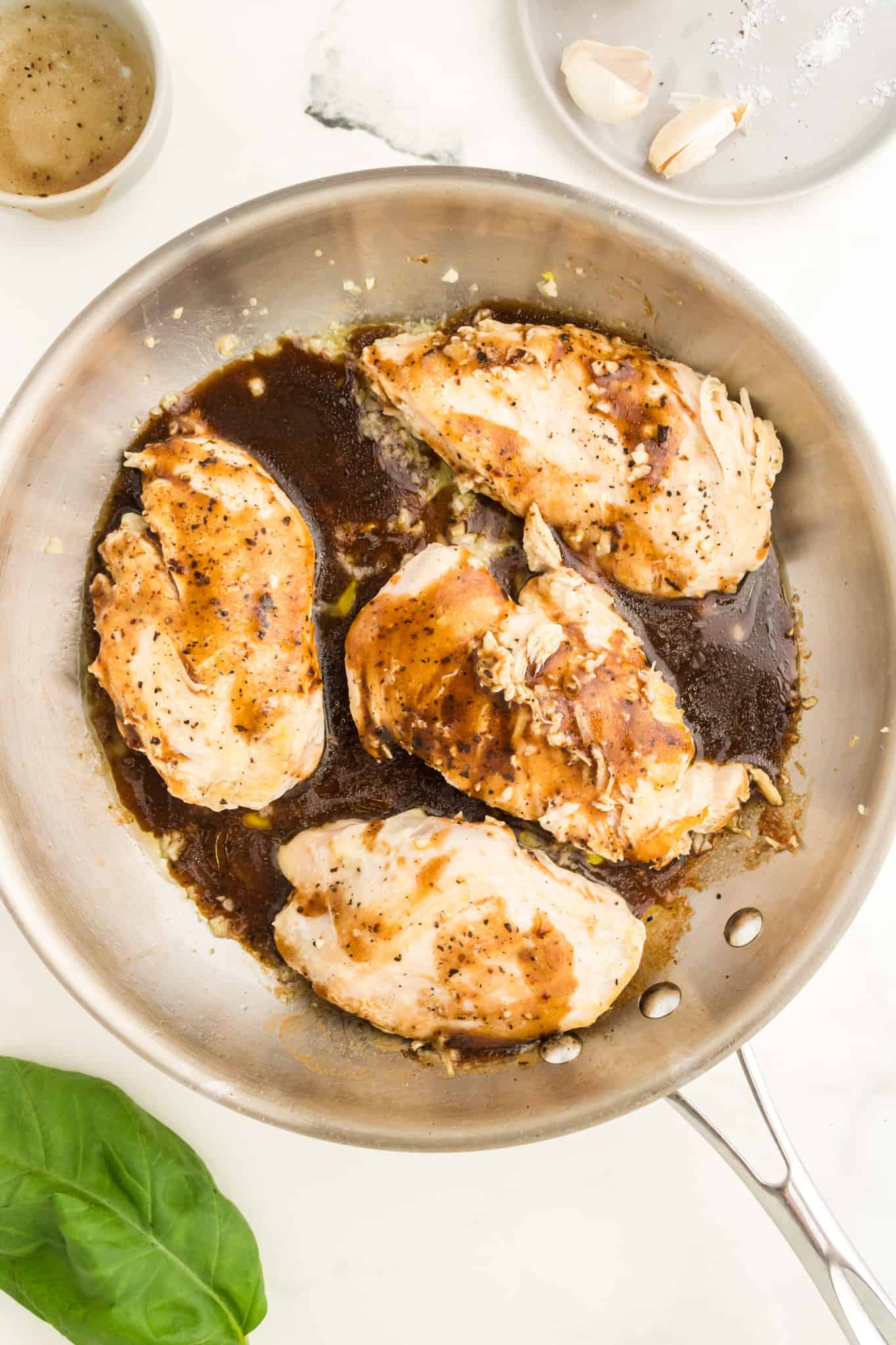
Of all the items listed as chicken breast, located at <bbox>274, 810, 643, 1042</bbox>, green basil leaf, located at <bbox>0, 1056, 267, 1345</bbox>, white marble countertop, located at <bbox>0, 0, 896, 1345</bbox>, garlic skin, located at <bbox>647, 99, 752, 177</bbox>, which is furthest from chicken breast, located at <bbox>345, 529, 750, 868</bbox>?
green basil leaf, located at <bbox>0, 1056, 267, 1345</bbox>

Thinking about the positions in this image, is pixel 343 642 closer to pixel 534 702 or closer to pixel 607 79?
pixel 534 702

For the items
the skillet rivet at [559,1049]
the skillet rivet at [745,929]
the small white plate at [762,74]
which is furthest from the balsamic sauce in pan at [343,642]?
the small white plate at [762,74]

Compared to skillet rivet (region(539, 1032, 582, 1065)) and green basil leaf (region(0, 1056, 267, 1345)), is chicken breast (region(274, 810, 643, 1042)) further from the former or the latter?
green basil leaf (region(0, 1056, 267, 1345))

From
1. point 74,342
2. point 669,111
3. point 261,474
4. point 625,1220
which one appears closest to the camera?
point 74,342

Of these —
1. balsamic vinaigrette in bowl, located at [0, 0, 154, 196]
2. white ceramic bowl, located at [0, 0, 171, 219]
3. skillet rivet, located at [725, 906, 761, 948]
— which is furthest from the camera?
skillet rivet, located at [725, 906, 761, 948]

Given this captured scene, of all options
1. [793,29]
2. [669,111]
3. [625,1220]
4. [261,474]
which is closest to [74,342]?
Answer: [261,474]

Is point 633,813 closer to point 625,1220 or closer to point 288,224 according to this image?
point 625,1220
